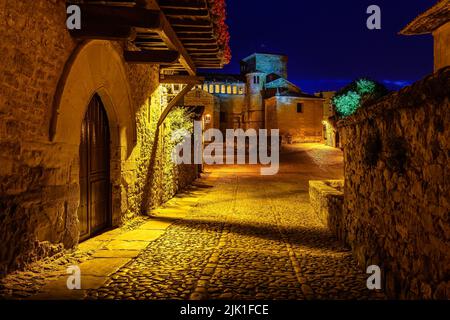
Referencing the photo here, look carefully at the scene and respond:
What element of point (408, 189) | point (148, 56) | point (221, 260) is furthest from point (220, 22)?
point (408, 189)

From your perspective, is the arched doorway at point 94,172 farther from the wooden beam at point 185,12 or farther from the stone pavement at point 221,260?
the wooden beam at point 185,12

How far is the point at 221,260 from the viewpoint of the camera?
196 inches

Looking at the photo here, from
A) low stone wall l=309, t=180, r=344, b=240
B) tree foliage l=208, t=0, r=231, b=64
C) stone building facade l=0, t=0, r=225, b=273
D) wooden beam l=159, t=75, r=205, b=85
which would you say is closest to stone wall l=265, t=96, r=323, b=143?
wooden beam l=159, t=75, r=205, b=85

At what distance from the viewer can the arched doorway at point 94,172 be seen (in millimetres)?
5898

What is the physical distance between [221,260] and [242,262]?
0.27 m

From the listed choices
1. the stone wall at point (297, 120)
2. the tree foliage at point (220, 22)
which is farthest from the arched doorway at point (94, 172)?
the stone wall at point (297, 120)

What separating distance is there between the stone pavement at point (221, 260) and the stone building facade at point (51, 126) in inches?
22.4

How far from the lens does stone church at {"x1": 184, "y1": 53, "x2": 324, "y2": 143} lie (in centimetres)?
4291

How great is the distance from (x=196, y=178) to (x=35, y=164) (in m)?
13.0

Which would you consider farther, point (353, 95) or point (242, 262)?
point (353, 95)

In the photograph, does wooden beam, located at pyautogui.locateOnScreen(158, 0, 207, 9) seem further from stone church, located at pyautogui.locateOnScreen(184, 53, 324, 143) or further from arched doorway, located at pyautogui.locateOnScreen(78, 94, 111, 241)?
stone church, located at pyautogui.locateOnScreen(184, 53, 324, 143)

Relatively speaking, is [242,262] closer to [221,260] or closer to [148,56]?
[221,260]

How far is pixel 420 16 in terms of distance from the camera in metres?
8.72

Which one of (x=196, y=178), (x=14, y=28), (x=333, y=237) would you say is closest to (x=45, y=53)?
(x=14, y=28)
